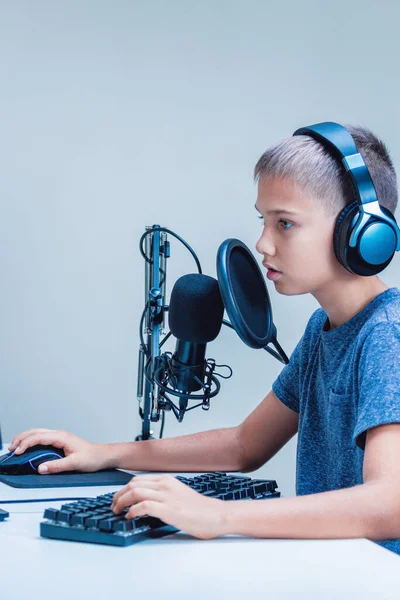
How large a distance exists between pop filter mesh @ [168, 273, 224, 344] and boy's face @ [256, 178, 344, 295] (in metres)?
0.12

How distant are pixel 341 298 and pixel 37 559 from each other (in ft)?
2.02

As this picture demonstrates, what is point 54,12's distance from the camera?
1.90 m

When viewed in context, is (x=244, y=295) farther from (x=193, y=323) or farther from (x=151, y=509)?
(x=151, y=509)

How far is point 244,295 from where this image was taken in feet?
3.71

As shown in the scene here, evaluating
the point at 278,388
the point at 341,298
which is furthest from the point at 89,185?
the point at 341,298

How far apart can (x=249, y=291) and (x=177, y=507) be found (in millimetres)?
479

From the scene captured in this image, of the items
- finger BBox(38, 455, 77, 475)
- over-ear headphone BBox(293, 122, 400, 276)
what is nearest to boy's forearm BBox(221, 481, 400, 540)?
over-ear headphone BBox(293, 122, 400, 276)

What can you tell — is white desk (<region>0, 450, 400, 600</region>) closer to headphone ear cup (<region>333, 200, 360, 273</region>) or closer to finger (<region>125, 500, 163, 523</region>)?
finger (<region>125, 500, 163, 523</region>)

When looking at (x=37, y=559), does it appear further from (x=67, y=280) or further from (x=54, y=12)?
(x=54, y=12)

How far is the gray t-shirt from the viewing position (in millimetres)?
894

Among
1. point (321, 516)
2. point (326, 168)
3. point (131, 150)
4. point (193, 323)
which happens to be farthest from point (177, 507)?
point (131, 150)

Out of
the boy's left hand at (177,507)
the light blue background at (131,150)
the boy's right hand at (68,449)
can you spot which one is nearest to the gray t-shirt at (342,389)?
the boy's left hand at (177,507)

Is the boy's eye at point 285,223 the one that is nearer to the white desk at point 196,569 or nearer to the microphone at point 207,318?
the microphone at point 207,318

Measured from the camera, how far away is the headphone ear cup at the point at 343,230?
100 centimetres
